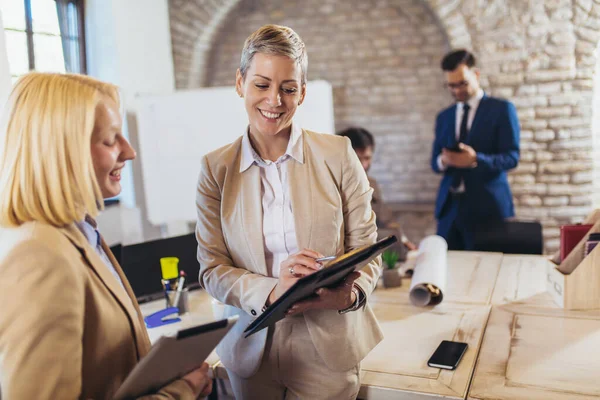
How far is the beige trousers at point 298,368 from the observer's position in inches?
56.7

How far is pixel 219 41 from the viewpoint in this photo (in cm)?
558

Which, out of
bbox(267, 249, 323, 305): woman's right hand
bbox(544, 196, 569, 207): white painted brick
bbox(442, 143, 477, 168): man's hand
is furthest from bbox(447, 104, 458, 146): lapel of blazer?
bbox(267, 249, 323, 305): woman's right hand

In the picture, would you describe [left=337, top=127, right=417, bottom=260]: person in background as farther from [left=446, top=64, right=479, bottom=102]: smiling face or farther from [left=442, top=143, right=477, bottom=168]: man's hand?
[left=446, top=64, right=479, bottom=102]: smiling face

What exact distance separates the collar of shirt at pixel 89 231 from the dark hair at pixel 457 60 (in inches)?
116

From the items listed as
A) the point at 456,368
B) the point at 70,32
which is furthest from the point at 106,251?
the point at 70,32

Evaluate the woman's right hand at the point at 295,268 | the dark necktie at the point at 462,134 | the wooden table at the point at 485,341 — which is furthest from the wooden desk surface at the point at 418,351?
the dark necktie at the point at 462,134

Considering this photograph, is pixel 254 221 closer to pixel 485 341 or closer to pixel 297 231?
pixel 297 231

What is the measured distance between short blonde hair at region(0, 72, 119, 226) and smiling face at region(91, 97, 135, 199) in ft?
0.20

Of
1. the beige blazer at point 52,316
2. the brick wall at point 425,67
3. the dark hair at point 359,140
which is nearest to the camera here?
the beige blazer at point 52,316

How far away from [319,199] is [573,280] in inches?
47.4

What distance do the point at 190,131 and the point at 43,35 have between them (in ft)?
3.64

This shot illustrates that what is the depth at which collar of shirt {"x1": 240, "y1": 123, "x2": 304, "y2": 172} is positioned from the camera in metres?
1.43

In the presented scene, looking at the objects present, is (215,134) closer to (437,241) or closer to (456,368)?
(437,241)

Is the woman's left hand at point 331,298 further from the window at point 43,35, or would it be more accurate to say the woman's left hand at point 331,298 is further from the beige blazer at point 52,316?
the window at point 43,35
